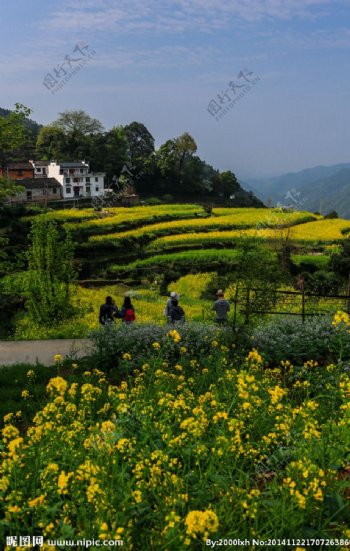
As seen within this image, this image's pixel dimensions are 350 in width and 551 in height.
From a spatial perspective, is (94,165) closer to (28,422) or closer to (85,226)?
(85,226)

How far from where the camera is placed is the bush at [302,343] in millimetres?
10852

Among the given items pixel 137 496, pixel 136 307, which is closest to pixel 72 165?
pixel 136 307

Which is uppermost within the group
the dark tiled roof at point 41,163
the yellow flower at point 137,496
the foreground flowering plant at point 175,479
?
Answer: the dark tiled roof at point 41,163

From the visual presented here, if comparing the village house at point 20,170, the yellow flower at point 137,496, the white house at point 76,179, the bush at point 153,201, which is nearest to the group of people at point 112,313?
the yellow flower at point 137,496

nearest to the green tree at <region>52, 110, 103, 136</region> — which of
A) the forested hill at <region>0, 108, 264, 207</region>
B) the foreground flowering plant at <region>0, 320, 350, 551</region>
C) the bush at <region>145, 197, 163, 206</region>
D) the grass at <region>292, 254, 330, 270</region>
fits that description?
the forested hill at <region>0, 108, 264, 207</region>

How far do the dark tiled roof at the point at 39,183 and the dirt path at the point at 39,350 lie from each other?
184ft

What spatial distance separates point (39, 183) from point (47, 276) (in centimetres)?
5372

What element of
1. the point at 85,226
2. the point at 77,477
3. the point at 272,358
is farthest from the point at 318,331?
the point at 85,226

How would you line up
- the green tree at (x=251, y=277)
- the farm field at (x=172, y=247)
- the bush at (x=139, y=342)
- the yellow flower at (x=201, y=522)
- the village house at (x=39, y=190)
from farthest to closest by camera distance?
the village house at (x=39, y=190) → the farm field at (x=172, y=247) → the green tree at (x=251, y=277) → the bush at (x=139, y=342) → the yellow flower at (x=201, y=522)

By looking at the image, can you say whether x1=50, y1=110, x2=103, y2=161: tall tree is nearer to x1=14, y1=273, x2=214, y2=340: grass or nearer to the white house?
the white house

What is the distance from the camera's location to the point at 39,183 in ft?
234

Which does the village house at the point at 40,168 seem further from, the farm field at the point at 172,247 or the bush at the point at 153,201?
the farm field at the point at 172,247

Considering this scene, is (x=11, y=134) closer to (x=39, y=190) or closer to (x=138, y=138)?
(x=39, y=190)

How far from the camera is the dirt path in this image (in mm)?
12906
